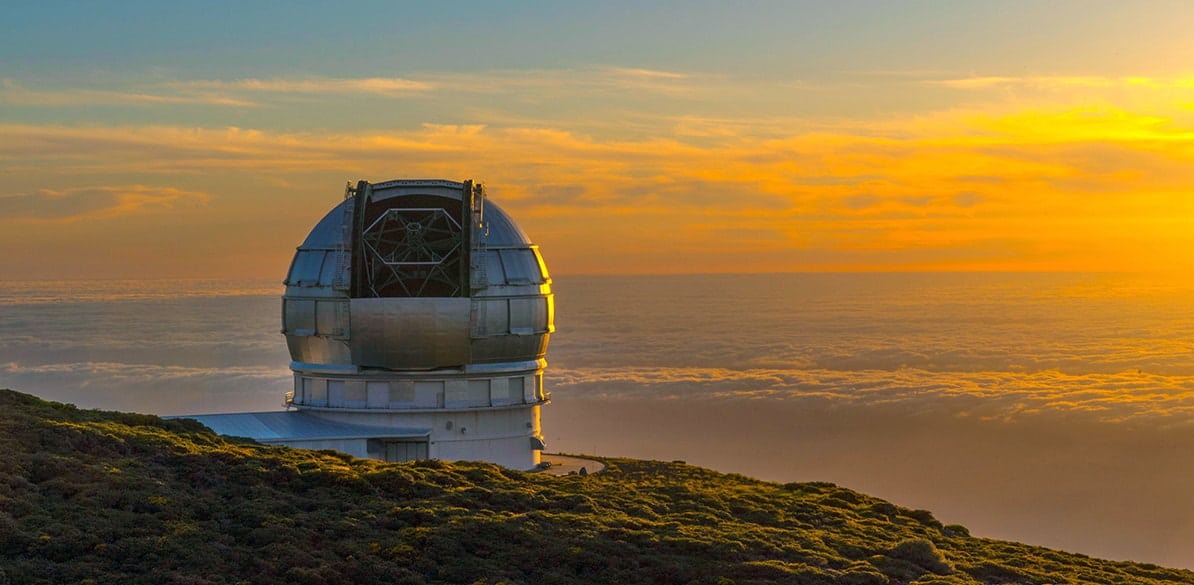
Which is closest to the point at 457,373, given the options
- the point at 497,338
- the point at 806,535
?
the point at 497,338

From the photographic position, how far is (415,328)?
36000 millimetres

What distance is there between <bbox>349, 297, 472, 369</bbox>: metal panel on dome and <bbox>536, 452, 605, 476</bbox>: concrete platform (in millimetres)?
4587

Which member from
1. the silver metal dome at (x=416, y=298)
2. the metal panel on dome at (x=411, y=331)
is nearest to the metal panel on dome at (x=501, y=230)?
the silver metal dome at (x=416, y=298)

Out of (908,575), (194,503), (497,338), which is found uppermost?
(497,338)

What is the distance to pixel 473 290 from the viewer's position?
36.3 meters

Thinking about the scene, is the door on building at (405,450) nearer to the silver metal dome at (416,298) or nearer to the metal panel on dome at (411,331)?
the silver metal dome at (416,298)

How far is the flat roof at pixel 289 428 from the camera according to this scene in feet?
115

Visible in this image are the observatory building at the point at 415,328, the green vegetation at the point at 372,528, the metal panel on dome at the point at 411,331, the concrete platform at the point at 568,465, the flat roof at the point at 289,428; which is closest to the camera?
the green vegetation at the point at 372,528

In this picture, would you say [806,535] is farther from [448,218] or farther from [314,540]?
[448,218]

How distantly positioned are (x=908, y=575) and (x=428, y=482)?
964 centimetres

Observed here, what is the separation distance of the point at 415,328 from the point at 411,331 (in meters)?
0.13

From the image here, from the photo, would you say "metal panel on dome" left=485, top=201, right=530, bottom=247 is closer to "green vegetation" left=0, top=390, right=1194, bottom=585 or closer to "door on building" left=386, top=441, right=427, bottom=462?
"door on building" left=386, top=441, right=427, bottom=462

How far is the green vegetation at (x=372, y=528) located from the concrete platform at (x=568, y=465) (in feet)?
21.8

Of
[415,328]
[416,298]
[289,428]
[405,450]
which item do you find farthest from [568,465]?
[289,428]
